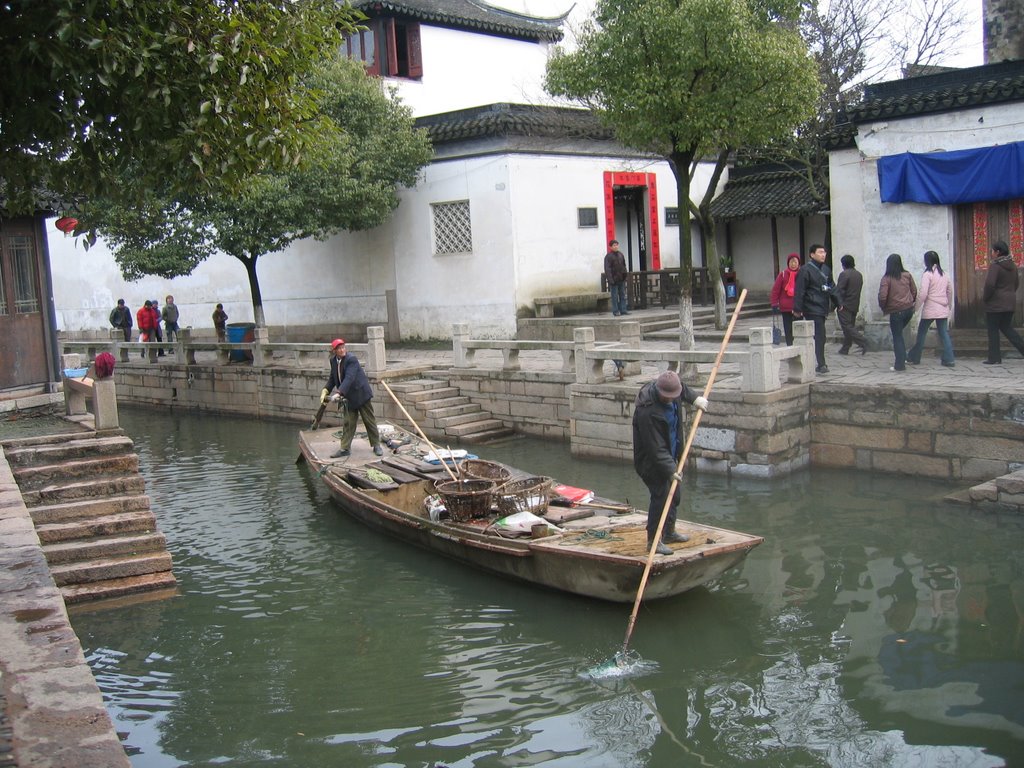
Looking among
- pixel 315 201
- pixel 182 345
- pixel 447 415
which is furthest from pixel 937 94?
pixel 182 345

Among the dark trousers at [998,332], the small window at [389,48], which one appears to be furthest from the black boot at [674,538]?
the small window at [389,48]

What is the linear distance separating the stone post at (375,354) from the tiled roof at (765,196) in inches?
380

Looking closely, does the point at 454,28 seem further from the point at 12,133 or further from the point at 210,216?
the point at 12,133

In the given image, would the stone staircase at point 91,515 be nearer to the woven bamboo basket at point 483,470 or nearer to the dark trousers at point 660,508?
the woven bamboo basket at point 483,470

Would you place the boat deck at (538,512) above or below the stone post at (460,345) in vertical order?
below

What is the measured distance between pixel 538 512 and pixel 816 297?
19.8ft

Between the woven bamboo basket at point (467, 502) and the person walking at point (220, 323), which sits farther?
the person walking at point (220, 323)

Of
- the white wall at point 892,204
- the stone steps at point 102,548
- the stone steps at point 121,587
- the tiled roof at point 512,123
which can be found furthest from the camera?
the tiled roof at point 512,123

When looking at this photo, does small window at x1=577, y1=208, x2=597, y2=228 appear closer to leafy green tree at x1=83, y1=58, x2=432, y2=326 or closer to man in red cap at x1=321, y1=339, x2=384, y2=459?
leafy green tree at x1=83, y1=58, x2=432, y2=326

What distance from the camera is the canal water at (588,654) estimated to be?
6.18 meters

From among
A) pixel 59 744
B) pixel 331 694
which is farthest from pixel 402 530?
pixel 59 744

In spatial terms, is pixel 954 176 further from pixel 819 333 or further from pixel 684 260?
pixel 684 260

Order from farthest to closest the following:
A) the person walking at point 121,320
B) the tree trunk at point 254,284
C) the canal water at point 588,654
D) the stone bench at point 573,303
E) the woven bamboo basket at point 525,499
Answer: the person walking at point 121,320, the tree trunk at point 254,284, the stone bench at point 573,303, the woven bamboo basket at point 525,499, the canal water at point 588,654

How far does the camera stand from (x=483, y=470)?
10.9 metres
